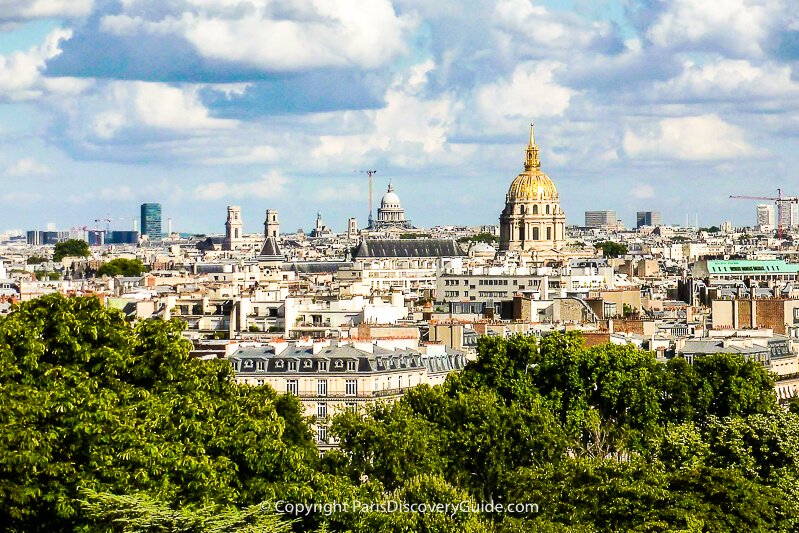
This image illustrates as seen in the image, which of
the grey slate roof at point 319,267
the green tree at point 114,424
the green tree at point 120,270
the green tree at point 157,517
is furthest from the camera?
the grey slate roof at point 319,267

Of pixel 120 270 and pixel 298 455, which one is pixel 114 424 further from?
pixel 120 270

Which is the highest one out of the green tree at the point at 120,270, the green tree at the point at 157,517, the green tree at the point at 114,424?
the green tree at the point at 120,270

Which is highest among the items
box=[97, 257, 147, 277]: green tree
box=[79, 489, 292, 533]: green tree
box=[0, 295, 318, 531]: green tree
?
box=[97, 257, 147, 277]: green tree

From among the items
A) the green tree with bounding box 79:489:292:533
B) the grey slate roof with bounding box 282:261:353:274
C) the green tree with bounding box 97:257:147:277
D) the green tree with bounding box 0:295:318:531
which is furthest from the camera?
the grey slate roof with bounding box 282:261:353:274

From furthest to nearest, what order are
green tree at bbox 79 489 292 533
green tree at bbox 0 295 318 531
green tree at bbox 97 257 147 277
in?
green tree at bbox 97 257 147 277, green tree at bbox 0 295 318 531, green tree at bbox 79 489 292 533

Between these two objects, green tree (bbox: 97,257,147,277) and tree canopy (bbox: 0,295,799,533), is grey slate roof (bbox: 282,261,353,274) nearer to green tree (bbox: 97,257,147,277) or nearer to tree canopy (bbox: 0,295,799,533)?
green tree (bbox: 97,257,147,277)

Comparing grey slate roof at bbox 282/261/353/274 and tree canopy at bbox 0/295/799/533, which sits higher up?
grey slate roof at bbox 282/261/353/274

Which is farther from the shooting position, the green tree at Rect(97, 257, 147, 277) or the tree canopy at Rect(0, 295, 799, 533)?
the green tree at Rect(97, 257, 147, 277)

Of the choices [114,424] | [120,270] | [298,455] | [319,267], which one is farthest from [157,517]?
[120,270]

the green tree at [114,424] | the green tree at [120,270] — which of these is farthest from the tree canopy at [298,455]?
the green tree at [120,270]

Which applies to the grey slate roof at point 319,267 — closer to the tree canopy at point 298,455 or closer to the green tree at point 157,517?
the tree canopy at point 298,455

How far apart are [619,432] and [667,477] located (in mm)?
12350

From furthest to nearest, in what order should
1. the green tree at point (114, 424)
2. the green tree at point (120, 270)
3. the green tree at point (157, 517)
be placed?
the green tree at point (120, 270) → the green tree at point (114, 424) → the green tree at point (157, 517)

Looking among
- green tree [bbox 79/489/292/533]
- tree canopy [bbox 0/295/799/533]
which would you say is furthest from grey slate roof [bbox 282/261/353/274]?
A: green tree [bbox 79/489/292/533]
